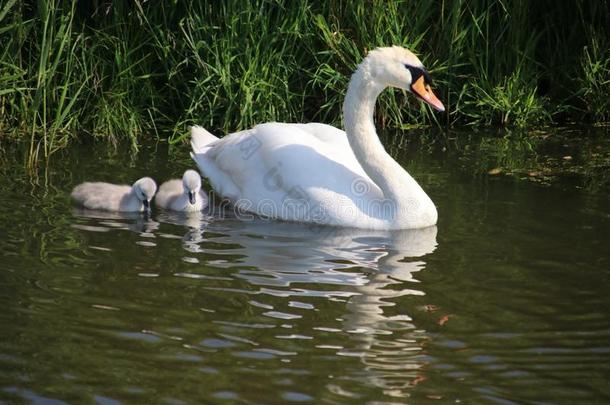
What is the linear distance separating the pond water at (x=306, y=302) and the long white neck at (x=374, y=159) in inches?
6.4

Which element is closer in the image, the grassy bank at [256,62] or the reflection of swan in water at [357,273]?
the reflection of swan in water at [357,273]

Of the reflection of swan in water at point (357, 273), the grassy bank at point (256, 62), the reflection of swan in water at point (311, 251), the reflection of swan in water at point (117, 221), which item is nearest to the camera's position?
the reflection of swan in water at point (357, 273)

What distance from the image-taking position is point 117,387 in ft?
15.6

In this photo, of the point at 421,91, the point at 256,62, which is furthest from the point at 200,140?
the point at 421,91

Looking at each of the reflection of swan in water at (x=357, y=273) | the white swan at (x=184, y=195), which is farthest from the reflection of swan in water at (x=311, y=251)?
the white swan at (x=184, y=195)

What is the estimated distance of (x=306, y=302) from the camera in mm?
5871

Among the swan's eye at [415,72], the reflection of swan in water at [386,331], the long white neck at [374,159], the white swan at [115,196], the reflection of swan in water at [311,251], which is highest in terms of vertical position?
the swan's eye at [415,72]

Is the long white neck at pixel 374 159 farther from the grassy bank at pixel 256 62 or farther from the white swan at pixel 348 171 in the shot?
the grassy bank at pixel 256 62

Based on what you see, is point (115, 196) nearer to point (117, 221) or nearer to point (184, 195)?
point (117, 221)

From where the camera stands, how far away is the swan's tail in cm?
866

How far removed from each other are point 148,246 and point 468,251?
176 centimetres

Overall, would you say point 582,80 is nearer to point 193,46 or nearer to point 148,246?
point 193,46

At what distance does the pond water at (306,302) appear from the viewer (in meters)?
4.85

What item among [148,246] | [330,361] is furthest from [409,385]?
[148,246]
